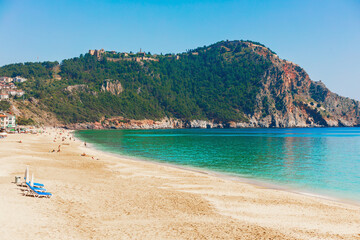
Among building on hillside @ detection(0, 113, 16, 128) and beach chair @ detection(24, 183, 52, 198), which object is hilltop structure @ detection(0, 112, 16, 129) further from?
beach chair @ detection(24, 183, 52, 198)

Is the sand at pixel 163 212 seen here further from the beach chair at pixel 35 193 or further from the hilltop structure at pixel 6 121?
the hilltop structure at pixel 6 121

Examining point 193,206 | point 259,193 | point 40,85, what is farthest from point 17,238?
point 40,85

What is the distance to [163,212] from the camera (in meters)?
14.2

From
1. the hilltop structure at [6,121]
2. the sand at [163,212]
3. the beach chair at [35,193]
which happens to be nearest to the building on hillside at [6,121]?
the hilltop structure at [6,121]

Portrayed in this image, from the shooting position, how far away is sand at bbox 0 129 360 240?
1117 centimetres

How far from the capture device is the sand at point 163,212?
11172mm

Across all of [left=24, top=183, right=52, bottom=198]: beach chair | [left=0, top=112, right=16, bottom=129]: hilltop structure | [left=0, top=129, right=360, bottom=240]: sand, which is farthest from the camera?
[left=0, top=112, right=16, bottom=129]: hilltop structure

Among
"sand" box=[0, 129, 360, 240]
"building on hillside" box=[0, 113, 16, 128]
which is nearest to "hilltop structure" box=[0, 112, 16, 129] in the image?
"building on hillside" box=[0, 113, 16, 128]

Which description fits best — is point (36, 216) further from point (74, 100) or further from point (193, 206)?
point (74, 100)

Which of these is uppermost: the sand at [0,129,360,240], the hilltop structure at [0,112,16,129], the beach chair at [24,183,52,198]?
the hilltop structure at [0,112,16,129]

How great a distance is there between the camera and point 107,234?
1080 centimetres

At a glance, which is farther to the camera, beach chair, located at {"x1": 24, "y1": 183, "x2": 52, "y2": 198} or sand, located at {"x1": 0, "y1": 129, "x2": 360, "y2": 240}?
beach chair, located at {"x1": 24, "y1": 183, "x2": 52, "y2": 198}

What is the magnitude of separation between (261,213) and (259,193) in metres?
5.18

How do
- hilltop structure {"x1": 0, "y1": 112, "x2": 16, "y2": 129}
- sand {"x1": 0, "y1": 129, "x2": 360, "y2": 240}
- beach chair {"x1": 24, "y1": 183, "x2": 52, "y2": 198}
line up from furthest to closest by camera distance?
hilltop structure {"x1": 0, "y1": 112, "x2": 16, "y2": 129}, beach chair {"x1": 24, "y1": 183, "x2": 52, "y2": 198}, sand {"x1": 0, "y1": 129, "x2": 360, "y2": 240}
